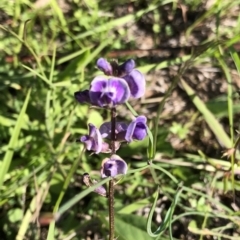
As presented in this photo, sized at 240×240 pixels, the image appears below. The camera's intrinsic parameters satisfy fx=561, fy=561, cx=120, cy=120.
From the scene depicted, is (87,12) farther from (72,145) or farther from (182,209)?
(182,209)

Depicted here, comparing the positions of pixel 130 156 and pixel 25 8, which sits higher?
pixel 25 8

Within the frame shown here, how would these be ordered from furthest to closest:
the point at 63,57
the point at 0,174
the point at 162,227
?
the point at 63,57, the point at 0,174, the point at 162,227

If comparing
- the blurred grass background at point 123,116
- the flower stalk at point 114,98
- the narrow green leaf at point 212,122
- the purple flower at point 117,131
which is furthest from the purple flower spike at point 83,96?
the narrow green leaf at point 212,122

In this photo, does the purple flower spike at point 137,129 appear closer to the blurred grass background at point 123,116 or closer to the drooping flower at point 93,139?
the drooping flower at point 93,139

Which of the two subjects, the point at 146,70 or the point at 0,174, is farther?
the point at 146,70

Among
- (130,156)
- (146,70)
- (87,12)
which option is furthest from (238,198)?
(87,12)

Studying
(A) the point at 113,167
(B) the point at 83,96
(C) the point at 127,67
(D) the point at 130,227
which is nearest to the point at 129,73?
(C) the point at 127,67

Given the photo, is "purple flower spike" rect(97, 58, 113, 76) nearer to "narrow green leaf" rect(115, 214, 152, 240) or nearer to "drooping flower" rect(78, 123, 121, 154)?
"drooping flower" rect(78, 123, 121, 154)
